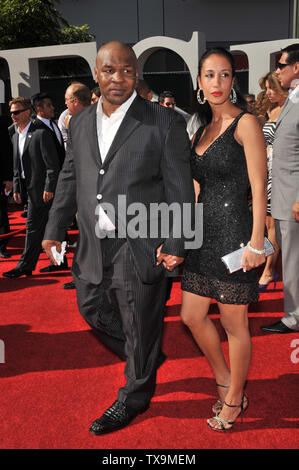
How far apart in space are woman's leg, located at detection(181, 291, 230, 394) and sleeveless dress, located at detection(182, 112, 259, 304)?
0.09 metres

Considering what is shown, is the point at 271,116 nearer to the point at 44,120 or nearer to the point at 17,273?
the point at 44,120

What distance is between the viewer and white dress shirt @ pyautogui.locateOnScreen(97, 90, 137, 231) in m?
2.33

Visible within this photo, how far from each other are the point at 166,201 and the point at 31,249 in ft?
11.6

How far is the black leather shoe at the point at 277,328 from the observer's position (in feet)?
12.3

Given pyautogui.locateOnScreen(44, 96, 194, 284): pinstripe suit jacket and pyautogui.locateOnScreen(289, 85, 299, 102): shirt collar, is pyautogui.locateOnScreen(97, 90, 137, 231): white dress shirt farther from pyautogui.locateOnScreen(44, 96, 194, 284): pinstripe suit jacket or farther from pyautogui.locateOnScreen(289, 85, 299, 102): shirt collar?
pyautogui.locateOnScreen(289, 85, 299, 102): shirt collar

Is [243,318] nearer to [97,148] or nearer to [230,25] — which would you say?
[97,148]

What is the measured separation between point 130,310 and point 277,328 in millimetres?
1751

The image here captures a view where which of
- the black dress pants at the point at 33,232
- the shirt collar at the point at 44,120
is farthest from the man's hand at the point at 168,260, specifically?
the shirt collar at the point at 44,120

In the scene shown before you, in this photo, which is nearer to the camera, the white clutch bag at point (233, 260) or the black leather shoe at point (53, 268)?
the white clutch bag at point (233, 260)

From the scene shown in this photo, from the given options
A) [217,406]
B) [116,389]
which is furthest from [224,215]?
[116,389]

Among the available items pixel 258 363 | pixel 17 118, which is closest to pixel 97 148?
pixel 258 363

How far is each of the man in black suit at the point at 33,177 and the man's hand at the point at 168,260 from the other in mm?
3158

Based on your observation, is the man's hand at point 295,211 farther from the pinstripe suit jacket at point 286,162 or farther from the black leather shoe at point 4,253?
the black leather shoe at point 4,253

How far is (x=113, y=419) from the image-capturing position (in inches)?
99.4
